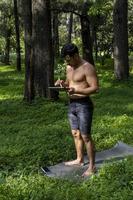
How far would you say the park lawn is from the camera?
6.81 metres

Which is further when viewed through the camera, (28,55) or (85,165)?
(28,55)

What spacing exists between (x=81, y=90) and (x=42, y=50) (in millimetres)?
8436

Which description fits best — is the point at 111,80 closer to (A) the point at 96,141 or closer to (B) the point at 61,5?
(A) the point at 96,141

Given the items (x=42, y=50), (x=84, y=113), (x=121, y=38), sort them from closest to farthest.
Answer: (x=84, y=113)
(x=42, y=50)
(x=121, y=38)

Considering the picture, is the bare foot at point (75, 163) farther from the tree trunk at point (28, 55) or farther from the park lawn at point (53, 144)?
the tree trunk at point (28, 55)

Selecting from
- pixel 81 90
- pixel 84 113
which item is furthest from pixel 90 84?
pixel 84 113

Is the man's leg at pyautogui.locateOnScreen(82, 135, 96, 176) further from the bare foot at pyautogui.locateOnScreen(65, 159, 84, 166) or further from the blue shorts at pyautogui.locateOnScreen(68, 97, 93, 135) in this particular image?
the bare foot at pyautogui.locateOnScreen(65, 159, 84, 166)

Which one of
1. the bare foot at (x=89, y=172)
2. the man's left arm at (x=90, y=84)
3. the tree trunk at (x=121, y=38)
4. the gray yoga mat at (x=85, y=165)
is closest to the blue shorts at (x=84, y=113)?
the man's left arm at (x=90, y=84)

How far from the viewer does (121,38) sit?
23469 mm

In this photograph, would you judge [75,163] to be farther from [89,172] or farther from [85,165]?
[89,172]

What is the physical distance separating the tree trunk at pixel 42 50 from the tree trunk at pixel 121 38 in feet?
23.7

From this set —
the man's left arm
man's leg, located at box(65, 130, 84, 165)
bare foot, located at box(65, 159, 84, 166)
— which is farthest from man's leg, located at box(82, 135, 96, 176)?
Result: the man's left arm

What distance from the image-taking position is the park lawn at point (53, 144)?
6.81 m

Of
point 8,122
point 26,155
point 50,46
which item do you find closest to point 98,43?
point 50,46
